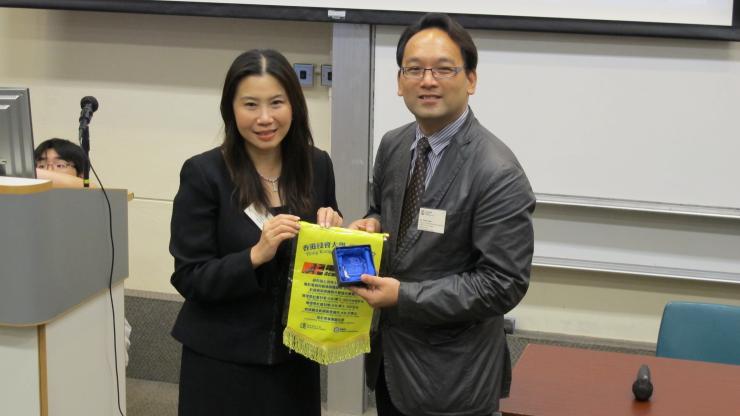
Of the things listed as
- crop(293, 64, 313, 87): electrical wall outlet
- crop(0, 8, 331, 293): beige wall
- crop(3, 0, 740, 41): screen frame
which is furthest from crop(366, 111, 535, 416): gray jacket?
crop(0, 8, 331, 293): beige wall

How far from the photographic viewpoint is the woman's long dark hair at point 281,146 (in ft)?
7.00

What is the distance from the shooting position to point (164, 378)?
15.0ft

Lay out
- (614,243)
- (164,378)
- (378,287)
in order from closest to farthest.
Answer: (378,287)
(614,243)
(164,378)

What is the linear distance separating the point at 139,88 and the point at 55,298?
2.37 metres

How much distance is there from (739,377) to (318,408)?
124cm

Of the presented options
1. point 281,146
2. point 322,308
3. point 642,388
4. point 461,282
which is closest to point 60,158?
point 281,146

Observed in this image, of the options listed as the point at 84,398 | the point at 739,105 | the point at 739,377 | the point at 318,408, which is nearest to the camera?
the point at 318,408

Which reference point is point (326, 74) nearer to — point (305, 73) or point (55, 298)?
point (305, 73)

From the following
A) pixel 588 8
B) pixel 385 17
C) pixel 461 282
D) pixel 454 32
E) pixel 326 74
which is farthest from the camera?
pixel 326 74

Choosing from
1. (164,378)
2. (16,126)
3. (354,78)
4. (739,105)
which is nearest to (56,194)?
(16,126)

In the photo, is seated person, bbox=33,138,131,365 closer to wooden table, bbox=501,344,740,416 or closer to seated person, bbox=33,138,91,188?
seated person, bbox=33,138,91,188

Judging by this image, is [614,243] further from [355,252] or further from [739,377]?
[355,252]

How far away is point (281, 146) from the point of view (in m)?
2.26

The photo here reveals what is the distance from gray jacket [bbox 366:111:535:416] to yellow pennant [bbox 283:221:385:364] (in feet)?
0.26
